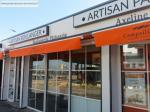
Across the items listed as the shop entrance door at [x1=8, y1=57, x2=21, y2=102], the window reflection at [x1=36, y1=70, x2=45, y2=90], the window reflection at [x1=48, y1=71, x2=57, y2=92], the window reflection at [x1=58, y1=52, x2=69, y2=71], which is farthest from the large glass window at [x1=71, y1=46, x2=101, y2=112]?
the shop entrance door at [x1=8, y1=57, x2=21, y2=102]

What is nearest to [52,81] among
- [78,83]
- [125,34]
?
[78,83]

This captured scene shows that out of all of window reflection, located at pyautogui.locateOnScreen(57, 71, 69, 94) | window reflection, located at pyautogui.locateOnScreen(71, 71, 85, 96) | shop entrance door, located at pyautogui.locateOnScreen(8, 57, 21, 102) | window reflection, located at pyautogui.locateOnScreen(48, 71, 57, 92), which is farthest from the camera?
shop entrance door, located at pyautogui.locateOnScreen(8, 57, 21, 102)

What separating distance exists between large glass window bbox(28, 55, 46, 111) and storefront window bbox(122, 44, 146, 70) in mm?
5674

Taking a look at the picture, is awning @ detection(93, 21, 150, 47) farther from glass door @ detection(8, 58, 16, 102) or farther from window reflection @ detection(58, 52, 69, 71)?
glass door @ detection(8, 58, 16, 102)

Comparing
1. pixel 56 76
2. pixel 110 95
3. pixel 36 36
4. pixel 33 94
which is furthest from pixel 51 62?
pixel 110 95

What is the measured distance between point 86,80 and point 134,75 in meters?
2.36

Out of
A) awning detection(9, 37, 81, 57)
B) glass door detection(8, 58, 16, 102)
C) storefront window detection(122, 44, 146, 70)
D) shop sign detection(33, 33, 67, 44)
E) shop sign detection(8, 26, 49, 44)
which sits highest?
shop sign detection(8, 26, 49, 44)

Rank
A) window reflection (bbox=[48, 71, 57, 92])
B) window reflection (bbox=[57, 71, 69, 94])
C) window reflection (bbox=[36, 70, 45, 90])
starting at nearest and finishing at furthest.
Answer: window reflection (bbox=[57, 71, 69, 94]) → window reflection (bbox=[48, 71, 57, 92]) → window reflection (bbox=[36, 70, 45, 90])

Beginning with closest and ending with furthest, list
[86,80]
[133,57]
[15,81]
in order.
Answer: [133,57] → [86,80] → [15,81]

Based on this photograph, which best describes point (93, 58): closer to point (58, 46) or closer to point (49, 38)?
point (58, 46)

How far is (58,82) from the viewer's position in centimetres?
1123

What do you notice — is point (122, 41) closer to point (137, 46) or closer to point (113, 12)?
point (137, 46)

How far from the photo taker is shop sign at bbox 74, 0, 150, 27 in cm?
712

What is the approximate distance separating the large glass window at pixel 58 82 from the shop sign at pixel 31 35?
1.15 metres
